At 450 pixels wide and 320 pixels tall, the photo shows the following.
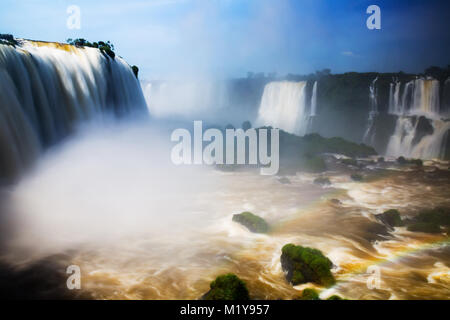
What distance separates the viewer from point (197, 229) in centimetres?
1067

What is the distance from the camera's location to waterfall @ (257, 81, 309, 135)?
121ft

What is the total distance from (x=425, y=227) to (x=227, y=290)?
8.50 m

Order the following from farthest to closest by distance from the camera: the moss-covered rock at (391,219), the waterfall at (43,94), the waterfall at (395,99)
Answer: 1. the waterfall at (395,99)
2. the moss-covered rock at (391,219)
3. the waterfall at (43,94)

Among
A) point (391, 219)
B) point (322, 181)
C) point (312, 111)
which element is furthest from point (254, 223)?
point (312, 111)

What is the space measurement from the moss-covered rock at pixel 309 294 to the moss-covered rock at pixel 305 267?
67cm

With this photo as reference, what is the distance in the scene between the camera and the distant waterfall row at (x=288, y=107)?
1423 inches

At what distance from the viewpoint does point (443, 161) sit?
23312mm

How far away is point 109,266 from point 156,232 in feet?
8.16

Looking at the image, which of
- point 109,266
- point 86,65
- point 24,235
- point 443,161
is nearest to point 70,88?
point 86,65

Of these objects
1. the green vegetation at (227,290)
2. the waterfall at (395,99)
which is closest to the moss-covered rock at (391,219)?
the green vegetation at (227,290)

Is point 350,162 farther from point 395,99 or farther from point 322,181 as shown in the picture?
point 395,99

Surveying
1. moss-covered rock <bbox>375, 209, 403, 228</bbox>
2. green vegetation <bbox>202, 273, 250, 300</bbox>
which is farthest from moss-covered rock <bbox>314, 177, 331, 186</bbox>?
green vegetation <bbox>202, 273, 250, 300</bbox>

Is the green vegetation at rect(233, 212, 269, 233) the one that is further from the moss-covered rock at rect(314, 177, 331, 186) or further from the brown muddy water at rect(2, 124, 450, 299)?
the moss-covered rock at rect(314, 177, 331, 186)

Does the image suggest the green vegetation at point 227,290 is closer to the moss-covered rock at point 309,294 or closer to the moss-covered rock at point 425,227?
the moss-covered rock at point 309,294
